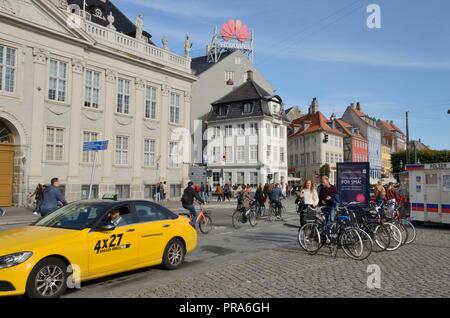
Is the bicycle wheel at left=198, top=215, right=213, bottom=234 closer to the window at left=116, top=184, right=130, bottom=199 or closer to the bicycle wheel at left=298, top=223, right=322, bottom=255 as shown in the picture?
the bicycle wheel at left=298, top=223, right=322, bottom=255

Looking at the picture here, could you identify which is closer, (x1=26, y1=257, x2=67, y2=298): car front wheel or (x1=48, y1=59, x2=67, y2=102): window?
(x1=26, y1=257, x2=67, y2=298): car front wheel

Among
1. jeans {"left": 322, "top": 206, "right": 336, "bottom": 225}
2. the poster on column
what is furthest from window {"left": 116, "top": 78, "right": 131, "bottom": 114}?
jeans {"left": 322, "top": 206, "right": 336, "bottom": 225}

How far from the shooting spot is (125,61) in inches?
1300

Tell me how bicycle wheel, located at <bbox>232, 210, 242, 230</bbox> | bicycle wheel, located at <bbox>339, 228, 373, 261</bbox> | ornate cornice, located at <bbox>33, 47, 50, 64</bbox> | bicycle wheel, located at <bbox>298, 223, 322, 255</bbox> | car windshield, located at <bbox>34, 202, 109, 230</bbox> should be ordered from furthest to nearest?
ornate cornice, located at <bbox>33, 47, 50, 64</bbox>, bicycle wheel, located at <bbox>232, 210, 242, 230</bbox>, bicycle wheel, located at <bbox>298, 223, 322, 255</bbox>, bicycle wheel, located at <bbox>339, 228, 373, 261</bbox>, car windshield, located at <bbox>34, 202, 109, 230</bbox>

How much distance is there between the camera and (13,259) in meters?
5.75

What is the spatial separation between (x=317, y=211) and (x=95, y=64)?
24.4 meters

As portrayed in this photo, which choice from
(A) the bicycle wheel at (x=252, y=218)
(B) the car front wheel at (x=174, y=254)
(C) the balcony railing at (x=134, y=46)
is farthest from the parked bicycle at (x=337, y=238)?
(C) the balcony railing at (x=134, y=46)

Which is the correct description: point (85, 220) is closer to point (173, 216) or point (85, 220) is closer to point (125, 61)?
point (173, 216)

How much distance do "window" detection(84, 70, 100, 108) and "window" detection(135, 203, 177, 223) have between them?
2364cm

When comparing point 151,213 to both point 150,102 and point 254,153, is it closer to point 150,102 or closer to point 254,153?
point 150,102

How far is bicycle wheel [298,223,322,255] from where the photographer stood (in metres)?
10.0

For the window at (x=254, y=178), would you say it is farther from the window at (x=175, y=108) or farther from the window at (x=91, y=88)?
the window at (x=91, y=88)

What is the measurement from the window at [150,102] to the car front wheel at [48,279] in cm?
2955
